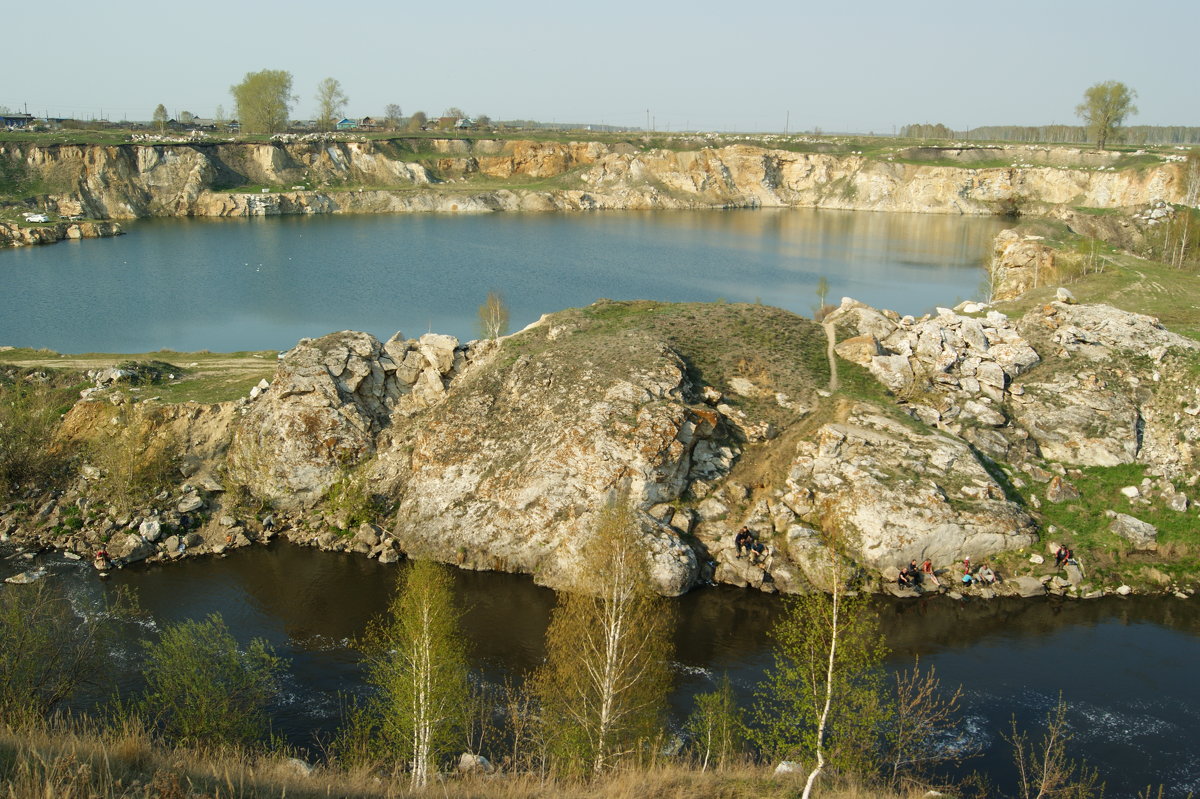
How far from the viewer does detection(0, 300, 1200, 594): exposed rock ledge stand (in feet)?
97.4

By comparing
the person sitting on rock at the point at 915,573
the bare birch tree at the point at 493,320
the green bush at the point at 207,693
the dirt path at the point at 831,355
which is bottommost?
the person sitting on rock at the point at 915,573

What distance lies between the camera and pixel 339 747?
812 inches

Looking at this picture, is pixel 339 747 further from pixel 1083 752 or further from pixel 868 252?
pixel 868 252

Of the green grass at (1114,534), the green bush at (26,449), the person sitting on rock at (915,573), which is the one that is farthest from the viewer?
the green bush at (26,449)

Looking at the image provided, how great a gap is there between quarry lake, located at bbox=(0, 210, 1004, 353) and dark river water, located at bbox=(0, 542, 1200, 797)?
2848cm

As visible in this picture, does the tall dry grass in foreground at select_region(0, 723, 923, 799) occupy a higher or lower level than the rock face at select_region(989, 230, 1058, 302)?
lower

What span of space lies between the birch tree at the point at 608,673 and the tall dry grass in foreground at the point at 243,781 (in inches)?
43.1

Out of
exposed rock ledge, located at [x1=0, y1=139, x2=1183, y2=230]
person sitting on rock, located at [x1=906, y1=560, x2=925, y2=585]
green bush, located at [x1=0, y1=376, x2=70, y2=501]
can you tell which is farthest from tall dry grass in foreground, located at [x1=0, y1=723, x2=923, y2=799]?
exposed rock ledge, located at [x1=0, y1=139, x2=1183, y2=230]

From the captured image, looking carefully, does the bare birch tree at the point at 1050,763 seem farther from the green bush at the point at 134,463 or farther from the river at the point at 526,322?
the green bush at the point at 134,463

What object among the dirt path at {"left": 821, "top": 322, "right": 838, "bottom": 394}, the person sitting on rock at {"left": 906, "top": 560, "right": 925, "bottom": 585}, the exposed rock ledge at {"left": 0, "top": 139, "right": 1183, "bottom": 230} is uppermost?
the exposed rock ledge at {"left": 0, "top": 139, "right": 1183, "bottom": 230}

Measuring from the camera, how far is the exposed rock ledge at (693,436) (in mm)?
29688

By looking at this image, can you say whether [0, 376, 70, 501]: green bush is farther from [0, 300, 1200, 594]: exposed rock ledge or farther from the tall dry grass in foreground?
the tall dry grass in foreground

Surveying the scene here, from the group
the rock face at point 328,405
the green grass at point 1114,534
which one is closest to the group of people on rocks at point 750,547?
the green grass at point 1114,534

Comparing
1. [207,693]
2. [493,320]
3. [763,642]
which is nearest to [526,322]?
[493,320]
